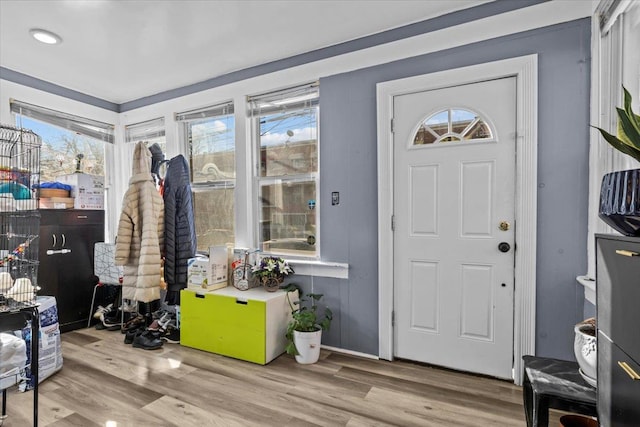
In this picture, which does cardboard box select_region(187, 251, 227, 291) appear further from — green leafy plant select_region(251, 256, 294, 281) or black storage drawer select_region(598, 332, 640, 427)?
black storage drawer select_region(598, 332, 640, 427)

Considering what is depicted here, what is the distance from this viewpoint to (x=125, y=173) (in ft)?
14.0

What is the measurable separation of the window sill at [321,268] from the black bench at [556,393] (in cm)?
151

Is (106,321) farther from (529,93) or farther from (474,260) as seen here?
(529,93)

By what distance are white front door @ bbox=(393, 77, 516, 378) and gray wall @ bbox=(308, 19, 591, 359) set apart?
0.57 feet

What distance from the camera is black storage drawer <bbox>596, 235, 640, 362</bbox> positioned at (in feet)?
3.22

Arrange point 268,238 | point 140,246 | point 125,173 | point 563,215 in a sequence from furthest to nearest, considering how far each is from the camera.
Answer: point 125,173 → point 268,238 → point 140,246 → point 563,215

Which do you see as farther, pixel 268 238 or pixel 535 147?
pixel 268 238

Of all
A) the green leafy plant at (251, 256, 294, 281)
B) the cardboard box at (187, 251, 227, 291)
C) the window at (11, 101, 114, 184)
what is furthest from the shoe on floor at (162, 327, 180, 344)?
the window at (11, 101, 114, 184)

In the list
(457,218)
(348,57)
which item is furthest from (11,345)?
(348,57)

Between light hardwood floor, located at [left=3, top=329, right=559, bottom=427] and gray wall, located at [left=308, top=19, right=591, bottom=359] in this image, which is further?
gray wall, located at [left=308, top=19, right=591, bottom=359]

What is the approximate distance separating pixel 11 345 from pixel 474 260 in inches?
102

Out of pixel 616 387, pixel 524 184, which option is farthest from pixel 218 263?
pixel 616 387

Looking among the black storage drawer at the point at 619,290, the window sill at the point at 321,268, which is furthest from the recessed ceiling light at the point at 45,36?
the black storage drawer at the point at 619,290

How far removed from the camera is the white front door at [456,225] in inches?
92.1
